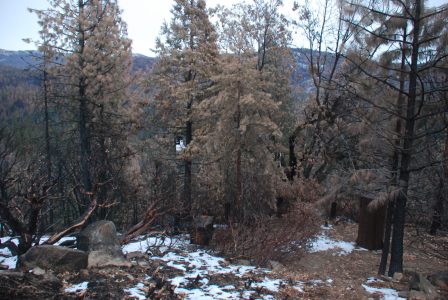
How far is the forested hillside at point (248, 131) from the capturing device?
9.14m

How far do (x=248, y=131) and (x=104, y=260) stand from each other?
6.96 metres

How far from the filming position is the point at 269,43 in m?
19.8

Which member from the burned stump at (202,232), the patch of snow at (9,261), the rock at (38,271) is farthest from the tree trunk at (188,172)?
the rock at (38,271)

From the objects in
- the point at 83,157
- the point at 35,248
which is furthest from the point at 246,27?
the point at 35,248

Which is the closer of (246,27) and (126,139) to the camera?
(126,139)

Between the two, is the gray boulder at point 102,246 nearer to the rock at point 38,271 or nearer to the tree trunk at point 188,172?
the rock at point 38,271

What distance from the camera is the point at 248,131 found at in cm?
1251

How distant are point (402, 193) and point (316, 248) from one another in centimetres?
583

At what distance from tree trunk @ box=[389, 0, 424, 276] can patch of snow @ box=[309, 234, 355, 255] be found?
152 inches

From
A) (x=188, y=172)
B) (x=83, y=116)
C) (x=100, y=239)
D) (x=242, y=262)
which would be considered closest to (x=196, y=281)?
(x=100, y=239)

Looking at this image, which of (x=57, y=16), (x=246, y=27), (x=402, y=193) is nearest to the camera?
(x=402, y=193)

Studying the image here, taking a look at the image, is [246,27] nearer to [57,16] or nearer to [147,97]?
[147,97]

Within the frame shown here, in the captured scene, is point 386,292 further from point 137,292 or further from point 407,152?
point 137,292

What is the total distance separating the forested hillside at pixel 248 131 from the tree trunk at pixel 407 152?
0.04m
